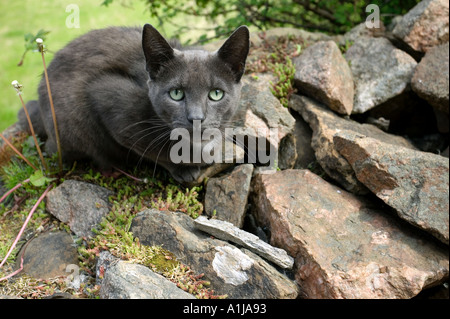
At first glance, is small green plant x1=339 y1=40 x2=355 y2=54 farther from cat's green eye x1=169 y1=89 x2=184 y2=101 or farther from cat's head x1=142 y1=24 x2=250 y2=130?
cat's green eye x1=169 y1=89 x2=184 y2=101

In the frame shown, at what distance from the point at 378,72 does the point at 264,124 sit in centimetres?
117

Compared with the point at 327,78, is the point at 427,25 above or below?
above

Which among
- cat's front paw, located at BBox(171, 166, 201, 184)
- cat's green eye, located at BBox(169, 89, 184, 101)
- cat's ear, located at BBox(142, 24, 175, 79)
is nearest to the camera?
cat's ear, located at BBox(142, 24, 175, 79)

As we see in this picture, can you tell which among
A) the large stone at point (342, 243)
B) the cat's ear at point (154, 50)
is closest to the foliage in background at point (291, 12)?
the cat's ear at point (154, 50)

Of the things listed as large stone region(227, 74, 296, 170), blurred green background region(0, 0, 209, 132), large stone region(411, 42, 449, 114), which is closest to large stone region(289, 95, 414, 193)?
large stone region(227, 74, 296, 170)

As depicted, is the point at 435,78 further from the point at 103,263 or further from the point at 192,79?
the point at 103,263

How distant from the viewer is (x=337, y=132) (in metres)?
2.85

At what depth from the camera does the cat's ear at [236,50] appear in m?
2.38

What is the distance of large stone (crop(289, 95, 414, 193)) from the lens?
2781mm

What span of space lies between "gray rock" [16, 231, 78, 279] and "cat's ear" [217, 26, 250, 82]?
5.11 ft

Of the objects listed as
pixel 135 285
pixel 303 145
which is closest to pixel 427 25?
pixel 303 145

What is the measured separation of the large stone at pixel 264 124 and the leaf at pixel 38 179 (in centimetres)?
141

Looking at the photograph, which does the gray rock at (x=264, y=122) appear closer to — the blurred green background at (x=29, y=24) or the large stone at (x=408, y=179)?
the large stone at (x=408, y=179)

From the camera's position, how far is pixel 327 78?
3.13m
